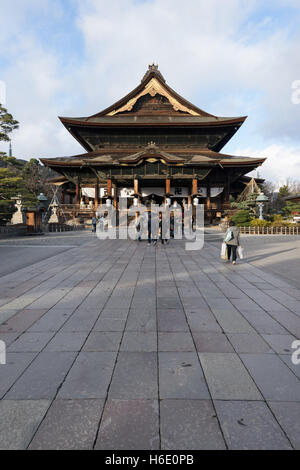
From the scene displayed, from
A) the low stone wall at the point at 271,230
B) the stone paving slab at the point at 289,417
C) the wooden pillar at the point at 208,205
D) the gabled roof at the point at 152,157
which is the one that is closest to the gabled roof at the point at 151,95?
the gabled roof at the point at 152,157

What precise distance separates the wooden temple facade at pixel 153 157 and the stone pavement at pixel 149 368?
62.1 feet

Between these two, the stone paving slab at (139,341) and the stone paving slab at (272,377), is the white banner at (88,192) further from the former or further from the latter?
the stone paving slab at (272,377)

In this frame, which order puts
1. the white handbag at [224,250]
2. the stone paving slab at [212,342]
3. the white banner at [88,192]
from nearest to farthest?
the stone paving slab at [212,342] → the white handbag at [224,250] → the white banner at [88,192]

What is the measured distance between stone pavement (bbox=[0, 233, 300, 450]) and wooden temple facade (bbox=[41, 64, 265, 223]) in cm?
1891

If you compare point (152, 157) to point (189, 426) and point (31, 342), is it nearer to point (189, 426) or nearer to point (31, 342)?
point (31, 342)

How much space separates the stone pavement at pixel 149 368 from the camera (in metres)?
1.73

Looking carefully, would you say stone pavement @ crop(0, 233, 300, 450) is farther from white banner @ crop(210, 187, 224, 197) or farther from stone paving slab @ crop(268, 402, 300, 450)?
white banner @ crop(210, 187, 224, 197)

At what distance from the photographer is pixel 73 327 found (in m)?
3.40

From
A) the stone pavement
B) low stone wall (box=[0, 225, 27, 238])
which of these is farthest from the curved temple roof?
the stone pavement

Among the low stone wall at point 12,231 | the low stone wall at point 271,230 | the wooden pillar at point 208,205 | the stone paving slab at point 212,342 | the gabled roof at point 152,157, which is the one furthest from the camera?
the wooden pillar at point 208,205

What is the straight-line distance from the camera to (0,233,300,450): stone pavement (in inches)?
67.9

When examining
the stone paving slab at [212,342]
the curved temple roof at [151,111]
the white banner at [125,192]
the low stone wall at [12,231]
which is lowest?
the stone paving slab at [212,342]

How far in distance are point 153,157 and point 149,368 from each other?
2250cm

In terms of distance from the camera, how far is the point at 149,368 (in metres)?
2.46
